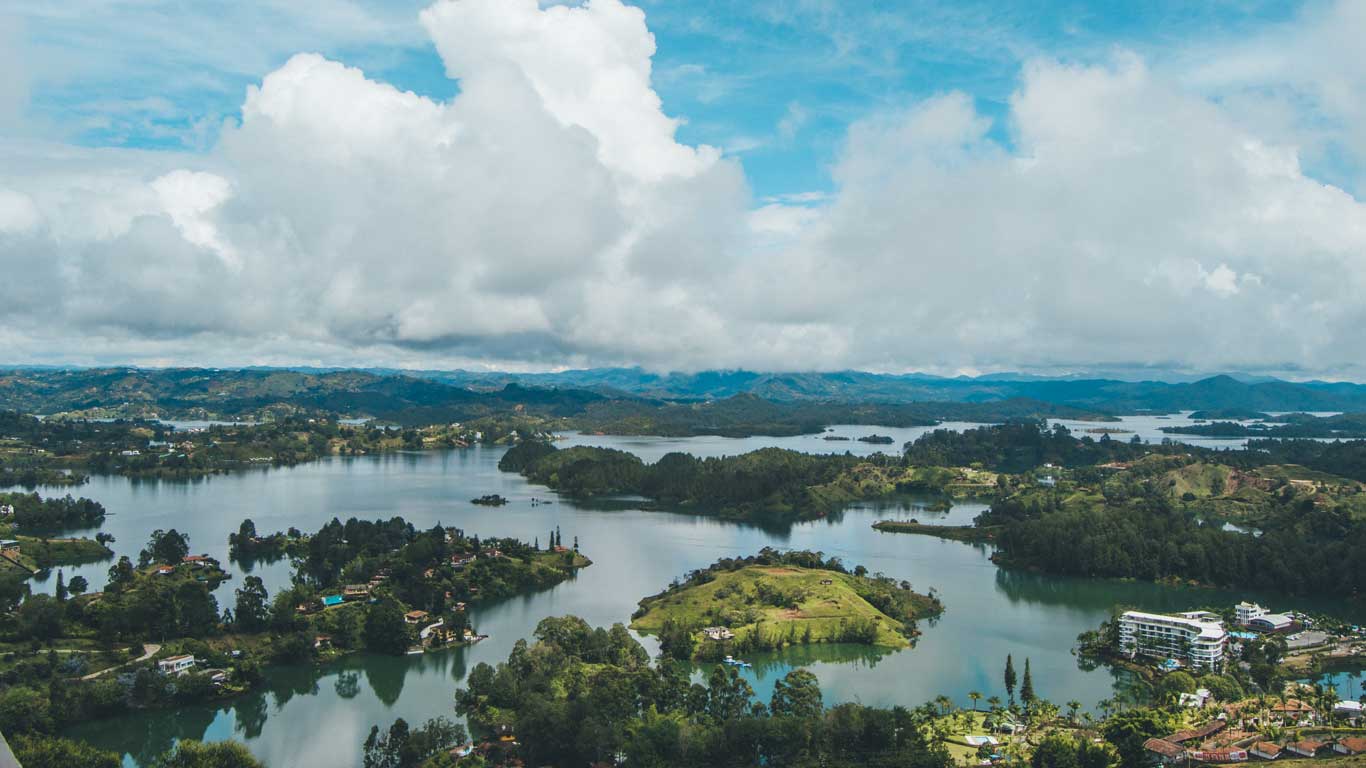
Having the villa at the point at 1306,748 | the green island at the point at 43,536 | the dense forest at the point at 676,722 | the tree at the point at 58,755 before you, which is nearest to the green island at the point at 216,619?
the tree at the point at 58,755

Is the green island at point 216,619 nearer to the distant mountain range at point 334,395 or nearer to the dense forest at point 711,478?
the dense forest at point 711,478

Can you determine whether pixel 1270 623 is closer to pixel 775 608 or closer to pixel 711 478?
pixel 775 608

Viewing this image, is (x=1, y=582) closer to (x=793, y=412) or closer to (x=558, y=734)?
(x=558, y=734)

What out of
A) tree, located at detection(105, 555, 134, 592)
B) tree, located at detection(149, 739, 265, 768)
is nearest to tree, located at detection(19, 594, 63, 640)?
tree, located at detection(105, 555, 134, 592)

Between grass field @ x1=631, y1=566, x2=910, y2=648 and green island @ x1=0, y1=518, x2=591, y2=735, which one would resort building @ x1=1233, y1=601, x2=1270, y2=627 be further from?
green island @ x1=0, y1=518, x2=591, y2=735

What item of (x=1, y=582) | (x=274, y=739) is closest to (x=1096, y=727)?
(x=274, y=739)

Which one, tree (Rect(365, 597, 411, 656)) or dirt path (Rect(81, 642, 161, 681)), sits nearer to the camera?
dirt path (Rect(81, 642, 161, 681))
